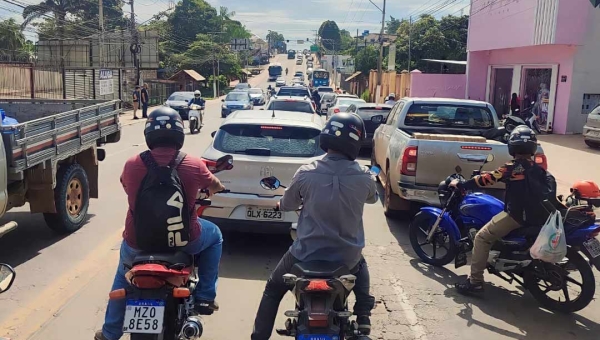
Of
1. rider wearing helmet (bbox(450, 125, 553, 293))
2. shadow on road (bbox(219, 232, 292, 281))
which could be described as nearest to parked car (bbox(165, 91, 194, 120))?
shadow on road (bbox(219, 232, 292, 281))

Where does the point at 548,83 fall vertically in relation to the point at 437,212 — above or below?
above

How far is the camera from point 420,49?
52.3m

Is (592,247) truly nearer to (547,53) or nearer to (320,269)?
(320,269)

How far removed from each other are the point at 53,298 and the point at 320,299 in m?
3.10

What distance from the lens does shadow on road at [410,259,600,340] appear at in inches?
194

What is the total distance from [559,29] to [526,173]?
1757 cm

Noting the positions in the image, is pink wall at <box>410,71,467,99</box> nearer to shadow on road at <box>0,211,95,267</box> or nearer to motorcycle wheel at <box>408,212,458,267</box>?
motorcycle wheel at <box>408,212,458,267</box>

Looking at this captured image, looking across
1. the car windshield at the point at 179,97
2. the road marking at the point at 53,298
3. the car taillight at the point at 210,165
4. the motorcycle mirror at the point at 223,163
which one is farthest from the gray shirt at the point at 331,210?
the car windshield at the point at 179,97

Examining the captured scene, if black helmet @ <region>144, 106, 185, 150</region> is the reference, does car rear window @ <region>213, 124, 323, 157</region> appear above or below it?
below

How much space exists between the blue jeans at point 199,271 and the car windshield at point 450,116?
19.3 ft

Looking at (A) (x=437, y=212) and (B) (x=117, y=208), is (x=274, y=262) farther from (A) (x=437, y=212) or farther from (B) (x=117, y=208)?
(B) (x=117, y=208)

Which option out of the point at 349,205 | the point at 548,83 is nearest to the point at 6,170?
the point at 349,205

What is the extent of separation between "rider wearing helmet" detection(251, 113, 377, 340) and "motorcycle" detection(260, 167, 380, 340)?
0.47 ft

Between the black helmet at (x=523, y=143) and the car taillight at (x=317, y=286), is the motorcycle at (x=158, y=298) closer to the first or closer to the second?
the car taillight at (x=317, y=286)
